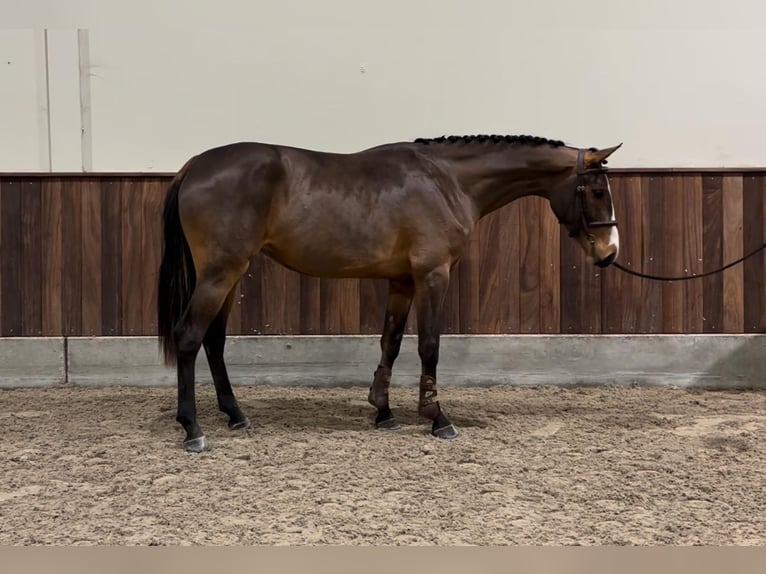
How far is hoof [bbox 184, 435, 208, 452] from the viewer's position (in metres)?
2.71

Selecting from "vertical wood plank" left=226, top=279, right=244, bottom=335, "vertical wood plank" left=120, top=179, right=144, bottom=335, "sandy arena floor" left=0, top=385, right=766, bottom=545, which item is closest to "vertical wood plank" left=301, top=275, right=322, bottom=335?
"vertical wood plank" left=226, top=279, right=244, bottom=335

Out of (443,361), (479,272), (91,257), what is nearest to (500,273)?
(479,272)

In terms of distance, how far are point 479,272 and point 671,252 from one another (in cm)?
132

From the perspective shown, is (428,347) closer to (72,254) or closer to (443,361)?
(443,361)

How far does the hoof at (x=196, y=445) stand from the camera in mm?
2707

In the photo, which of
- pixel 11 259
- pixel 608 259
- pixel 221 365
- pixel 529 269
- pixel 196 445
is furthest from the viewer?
pixel 529 269

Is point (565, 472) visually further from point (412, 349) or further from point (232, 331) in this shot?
point (232, 331)

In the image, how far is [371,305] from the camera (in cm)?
412

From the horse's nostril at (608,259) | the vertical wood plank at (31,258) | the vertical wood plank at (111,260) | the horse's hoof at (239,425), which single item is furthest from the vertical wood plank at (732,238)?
the vertical wood plank at (31,258)

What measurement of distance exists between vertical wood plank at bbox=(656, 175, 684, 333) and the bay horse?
133 centimetres

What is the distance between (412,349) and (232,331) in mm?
1218

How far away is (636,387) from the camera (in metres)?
4.05

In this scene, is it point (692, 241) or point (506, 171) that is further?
point (692, 241)

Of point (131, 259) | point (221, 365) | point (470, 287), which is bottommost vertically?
point (221, 365)
